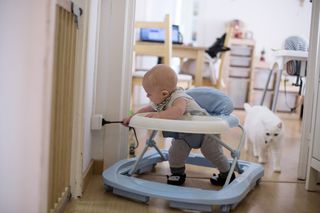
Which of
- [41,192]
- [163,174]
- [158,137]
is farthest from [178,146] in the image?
[158,137]

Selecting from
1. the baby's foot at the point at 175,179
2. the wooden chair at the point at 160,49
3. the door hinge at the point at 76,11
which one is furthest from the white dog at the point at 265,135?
Result: the door hinge at the point at 76,11

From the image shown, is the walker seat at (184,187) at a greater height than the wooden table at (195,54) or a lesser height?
lesser

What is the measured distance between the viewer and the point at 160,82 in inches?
59.5

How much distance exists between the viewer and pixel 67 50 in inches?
46.8

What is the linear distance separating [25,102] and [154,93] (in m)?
0.71

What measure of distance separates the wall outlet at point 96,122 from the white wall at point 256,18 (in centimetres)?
419

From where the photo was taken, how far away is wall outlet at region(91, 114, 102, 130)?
1.68 metres

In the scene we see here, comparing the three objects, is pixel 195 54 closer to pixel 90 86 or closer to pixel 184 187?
pixel 90 86

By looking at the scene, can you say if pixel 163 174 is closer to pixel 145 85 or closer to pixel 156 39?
pixel 145 85

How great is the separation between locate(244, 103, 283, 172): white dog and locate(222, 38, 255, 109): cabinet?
3.03 metres

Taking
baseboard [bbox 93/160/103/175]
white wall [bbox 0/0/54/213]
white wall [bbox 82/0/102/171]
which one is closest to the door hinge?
white wall [bbox 82/0/102/171]

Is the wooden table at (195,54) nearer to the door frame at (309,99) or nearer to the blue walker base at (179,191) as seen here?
the door frame at (309,99)

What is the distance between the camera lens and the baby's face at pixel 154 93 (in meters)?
Answer: 1.52

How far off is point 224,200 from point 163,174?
566 mm
